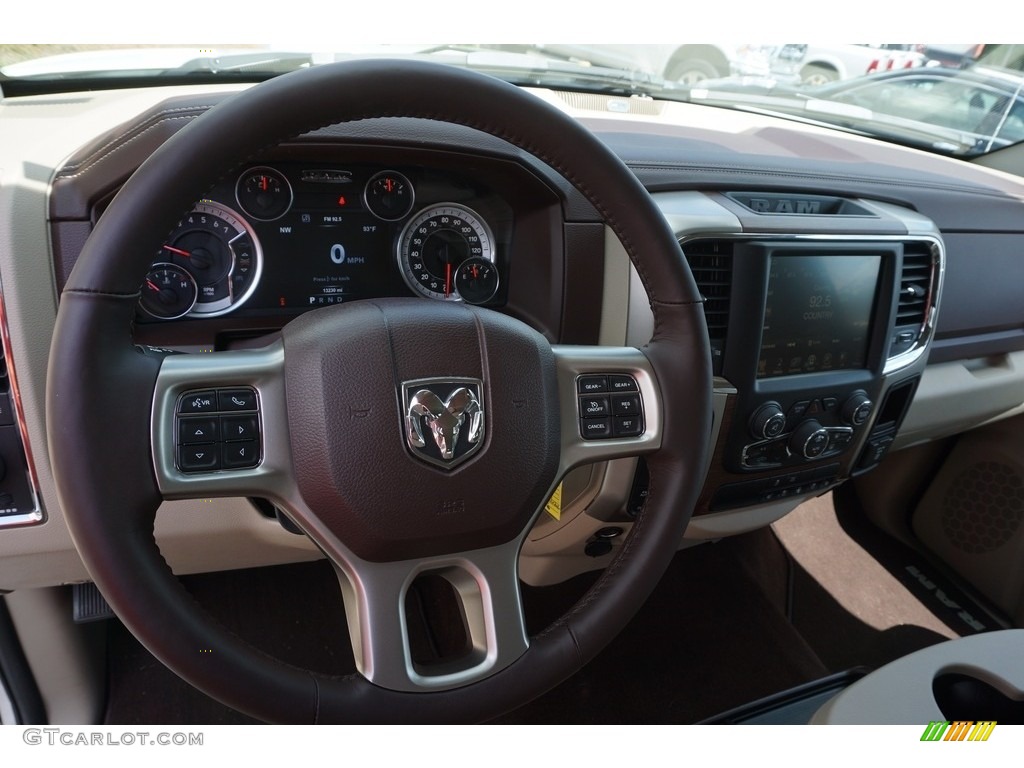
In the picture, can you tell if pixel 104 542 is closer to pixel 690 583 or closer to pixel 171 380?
pixel 171 380

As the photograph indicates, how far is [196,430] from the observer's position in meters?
0.75

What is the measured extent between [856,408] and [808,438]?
0.13m

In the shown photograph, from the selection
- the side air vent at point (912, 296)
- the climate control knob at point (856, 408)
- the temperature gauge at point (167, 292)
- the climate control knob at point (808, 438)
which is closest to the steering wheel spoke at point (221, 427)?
the temperature gauge at point (167, 292)

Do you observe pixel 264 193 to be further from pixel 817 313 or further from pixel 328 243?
pixel 817 313

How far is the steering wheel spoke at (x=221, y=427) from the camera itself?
74cm

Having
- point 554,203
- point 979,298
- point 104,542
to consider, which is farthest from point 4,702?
point 979,298

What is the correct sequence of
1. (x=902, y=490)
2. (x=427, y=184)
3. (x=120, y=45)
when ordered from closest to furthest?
(x=427, y=184), (x=120, y=45), (x=902, y=490)

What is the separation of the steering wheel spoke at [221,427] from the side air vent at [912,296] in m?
1.20

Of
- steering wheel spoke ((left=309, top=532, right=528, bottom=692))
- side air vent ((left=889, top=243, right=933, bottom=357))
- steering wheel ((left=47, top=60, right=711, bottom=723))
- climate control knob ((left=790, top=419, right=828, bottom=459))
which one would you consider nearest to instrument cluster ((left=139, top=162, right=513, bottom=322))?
steering wheel ((left=47, top=60, right=711, bottom=723))

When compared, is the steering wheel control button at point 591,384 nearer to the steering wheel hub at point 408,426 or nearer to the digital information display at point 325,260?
the steering wheel hub at point 408,426

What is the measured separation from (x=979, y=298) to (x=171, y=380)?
1.71m

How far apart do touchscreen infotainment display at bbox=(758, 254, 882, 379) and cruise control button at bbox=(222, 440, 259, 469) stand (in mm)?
878

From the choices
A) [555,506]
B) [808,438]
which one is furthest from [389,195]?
[808,438]

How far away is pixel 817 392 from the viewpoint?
1371 mm
